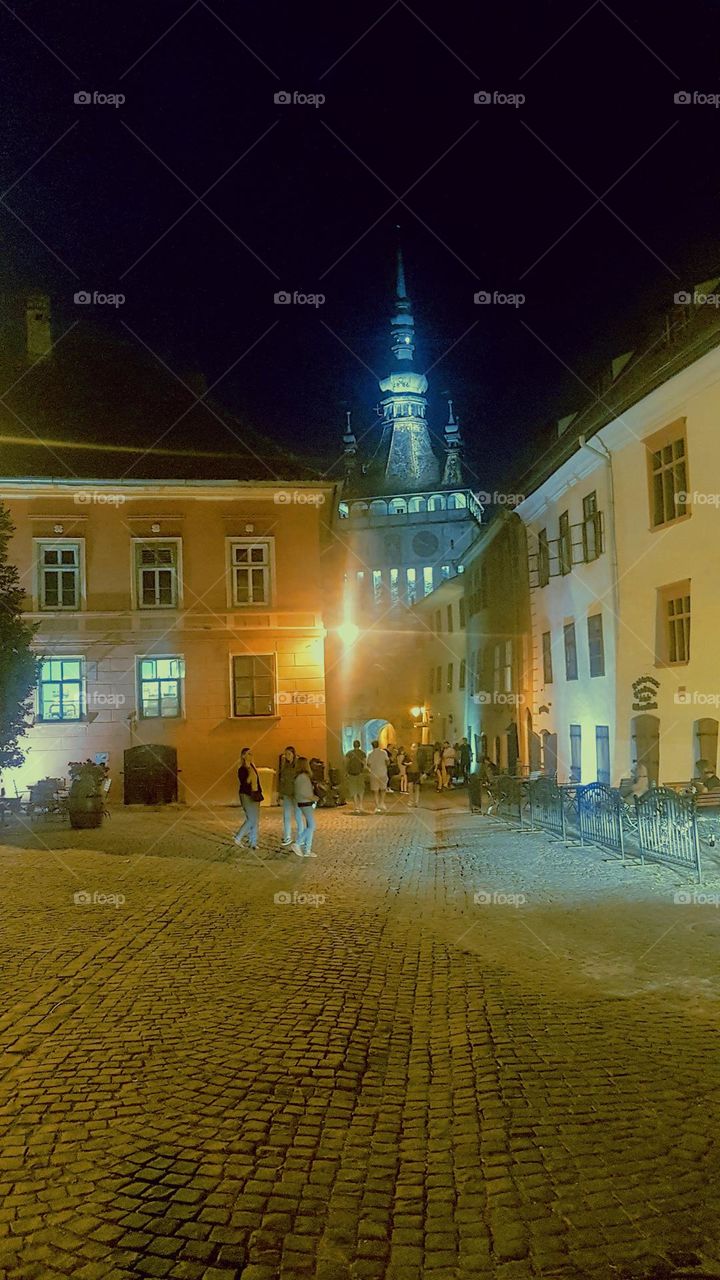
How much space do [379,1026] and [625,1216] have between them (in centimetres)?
294

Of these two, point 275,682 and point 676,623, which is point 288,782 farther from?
point 275,682

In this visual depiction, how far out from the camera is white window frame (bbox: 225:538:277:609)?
89.0ft

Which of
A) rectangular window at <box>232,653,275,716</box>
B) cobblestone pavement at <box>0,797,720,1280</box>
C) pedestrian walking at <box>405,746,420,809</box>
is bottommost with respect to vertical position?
pedestrian walking at <box>405,746,420,809</box>

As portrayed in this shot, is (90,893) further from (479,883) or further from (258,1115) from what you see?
(258,1115)

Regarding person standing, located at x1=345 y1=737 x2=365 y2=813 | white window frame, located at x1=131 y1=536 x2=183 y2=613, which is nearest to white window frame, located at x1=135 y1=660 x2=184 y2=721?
white window frame, located at x1=131 y1=536 x2=183 y2=613

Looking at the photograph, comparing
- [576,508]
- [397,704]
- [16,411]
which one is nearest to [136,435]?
[16,411]

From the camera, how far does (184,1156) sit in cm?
467

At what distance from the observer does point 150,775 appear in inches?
1016

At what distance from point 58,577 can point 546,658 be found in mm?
14406

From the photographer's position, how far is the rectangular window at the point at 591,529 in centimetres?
2223

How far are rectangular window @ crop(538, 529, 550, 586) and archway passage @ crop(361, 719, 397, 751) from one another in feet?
112

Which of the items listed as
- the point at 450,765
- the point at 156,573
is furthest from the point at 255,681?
the point at 450,765

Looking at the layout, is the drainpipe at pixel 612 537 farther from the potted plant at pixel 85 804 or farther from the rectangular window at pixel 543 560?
the potted plant at pixel 85 804

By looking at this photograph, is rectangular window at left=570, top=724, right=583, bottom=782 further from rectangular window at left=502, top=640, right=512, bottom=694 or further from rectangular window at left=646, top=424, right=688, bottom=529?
rectangular window at left=502, top=640, right=512, bottom=694
